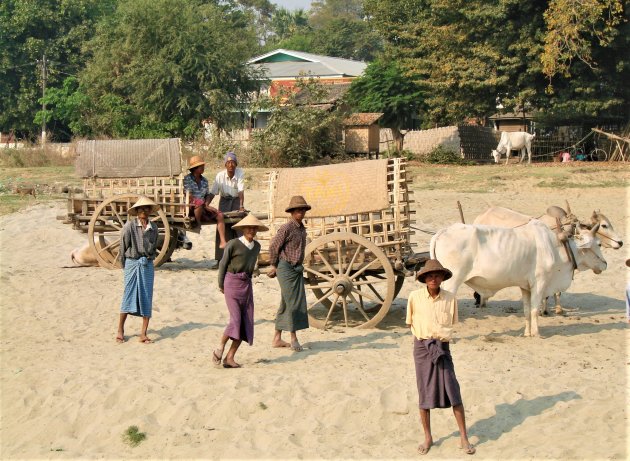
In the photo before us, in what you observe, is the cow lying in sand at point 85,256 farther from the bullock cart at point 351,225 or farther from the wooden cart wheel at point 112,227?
the bullock cart at point 351,225

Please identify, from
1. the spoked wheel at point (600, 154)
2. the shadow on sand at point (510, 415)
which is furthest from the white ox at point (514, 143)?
the shadow on sand at point (510, 415)

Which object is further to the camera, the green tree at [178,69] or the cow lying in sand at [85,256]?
the green tree at [178,69]

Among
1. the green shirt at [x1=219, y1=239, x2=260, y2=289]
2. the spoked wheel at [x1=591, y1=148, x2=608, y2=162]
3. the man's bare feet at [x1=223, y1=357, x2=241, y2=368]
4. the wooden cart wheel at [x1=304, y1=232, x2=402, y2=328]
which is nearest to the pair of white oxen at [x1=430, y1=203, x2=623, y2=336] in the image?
the wooden cart wheel at [x1=304, y1=232, x2=402, y2=328]

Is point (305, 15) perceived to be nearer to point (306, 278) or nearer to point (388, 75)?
point (388, 75)

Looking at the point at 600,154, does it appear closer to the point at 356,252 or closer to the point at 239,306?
the point at 356,252

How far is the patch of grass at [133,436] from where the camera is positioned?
738 centimetres

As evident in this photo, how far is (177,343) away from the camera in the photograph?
1005cm

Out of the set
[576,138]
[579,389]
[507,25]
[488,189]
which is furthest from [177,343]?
[576,138]

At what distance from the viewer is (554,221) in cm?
1156

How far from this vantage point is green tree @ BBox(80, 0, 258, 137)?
37281mm

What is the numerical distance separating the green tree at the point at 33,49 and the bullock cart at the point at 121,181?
1502 inches

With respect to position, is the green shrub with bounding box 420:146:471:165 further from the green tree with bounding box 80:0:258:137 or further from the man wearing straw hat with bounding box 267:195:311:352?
the man wearing straw hat with bounding box 267:195:311:352

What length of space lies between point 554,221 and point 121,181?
6.74 m

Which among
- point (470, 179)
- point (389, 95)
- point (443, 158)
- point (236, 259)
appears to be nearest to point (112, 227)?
point (236, 259)
